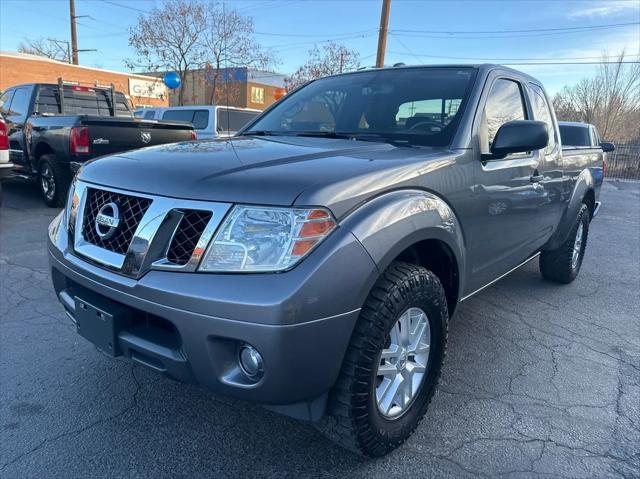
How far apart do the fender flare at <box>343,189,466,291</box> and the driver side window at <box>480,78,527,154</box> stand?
71 centimetres

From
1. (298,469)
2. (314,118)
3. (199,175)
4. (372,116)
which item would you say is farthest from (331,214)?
(314,118)

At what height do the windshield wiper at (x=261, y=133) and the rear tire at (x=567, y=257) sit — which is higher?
the windshield wiper at (x=261, y=133)

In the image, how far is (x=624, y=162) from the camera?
854 inches

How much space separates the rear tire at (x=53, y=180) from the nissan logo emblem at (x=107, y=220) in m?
6.07

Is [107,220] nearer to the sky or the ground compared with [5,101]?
nearer to the ground

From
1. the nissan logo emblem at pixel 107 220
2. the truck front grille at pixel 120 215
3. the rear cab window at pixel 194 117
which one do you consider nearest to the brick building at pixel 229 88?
the rear cab window at pixel 194 117

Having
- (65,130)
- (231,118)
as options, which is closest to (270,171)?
(65,130)

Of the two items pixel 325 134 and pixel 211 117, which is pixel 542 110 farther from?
pixel 211 117

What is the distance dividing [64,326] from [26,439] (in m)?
1.37

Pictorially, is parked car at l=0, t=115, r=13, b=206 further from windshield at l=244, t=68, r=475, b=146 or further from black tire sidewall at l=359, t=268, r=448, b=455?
black tire sidewall at l=359, t=268, r=448, b=455

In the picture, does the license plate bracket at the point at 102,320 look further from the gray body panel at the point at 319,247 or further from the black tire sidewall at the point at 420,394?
the black tire sidewall at the point at 420,394

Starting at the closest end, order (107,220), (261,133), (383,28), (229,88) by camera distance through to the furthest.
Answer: (107,220)
(261,133)
(383,28)
(229,88)

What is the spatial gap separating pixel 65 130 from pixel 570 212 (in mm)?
6526

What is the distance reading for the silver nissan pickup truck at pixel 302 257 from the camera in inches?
68.7
